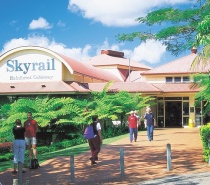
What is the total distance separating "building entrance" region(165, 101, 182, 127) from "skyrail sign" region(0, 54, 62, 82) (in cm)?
905

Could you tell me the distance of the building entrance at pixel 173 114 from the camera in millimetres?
33531

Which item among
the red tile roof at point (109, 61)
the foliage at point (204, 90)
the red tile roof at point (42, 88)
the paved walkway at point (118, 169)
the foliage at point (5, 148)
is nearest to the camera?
the paved walkway at point (118, 169)

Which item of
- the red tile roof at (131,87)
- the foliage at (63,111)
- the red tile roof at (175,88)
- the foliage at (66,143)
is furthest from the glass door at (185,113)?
the foliage at (66,143)

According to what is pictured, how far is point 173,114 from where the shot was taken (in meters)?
33.8

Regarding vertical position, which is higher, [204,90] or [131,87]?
[131,87]

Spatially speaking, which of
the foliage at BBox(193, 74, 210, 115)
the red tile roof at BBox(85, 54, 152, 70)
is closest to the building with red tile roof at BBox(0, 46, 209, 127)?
the foliage at BBox(193, 74, 210, 115)

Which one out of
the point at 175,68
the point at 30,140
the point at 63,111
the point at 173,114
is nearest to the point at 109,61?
the point at 175,68

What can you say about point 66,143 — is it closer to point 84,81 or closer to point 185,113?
point 84,81

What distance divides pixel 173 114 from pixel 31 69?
12.0 metres

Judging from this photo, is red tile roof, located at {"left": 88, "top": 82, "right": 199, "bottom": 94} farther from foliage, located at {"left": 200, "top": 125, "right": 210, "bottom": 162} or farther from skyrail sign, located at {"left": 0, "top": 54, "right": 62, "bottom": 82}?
foliage, located at {"left": 200, "top": 125, "right": 210, "bottom": 162}

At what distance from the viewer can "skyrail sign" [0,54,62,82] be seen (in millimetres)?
32397

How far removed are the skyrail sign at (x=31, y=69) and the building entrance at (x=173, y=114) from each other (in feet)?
29.7

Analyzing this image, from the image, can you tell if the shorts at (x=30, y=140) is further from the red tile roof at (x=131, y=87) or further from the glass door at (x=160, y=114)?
the glass door at (x=160, y=114)

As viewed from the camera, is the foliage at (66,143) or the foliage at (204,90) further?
the foliage at (66,143)
